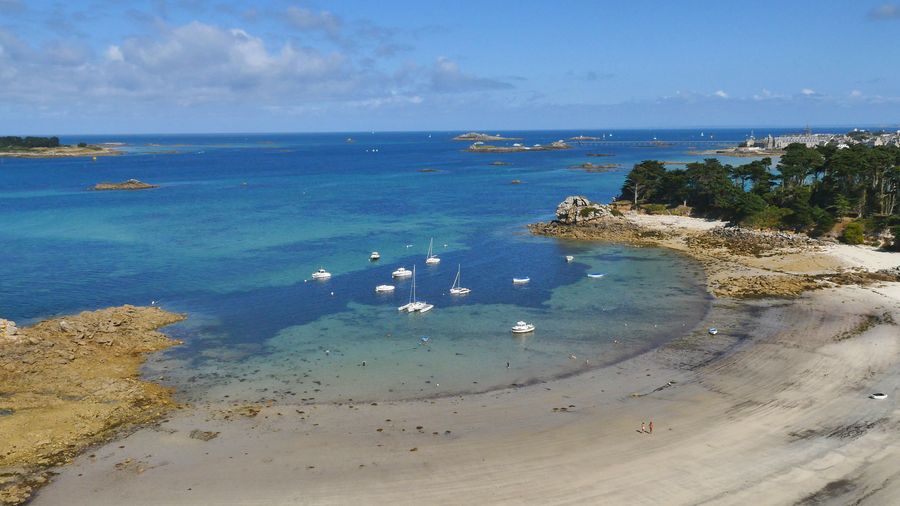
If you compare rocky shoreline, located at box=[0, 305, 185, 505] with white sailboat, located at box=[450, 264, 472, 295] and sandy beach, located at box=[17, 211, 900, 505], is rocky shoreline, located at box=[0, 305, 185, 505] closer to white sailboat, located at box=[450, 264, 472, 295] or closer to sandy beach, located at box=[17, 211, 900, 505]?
sandy beach, located at box=[17, 211, 900, 505]

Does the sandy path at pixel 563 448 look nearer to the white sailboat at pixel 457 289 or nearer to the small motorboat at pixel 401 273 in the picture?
the white sailboat at pixel 457 289

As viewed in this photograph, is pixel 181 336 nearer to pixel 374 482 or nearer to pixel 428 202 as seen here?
pixel 374 482

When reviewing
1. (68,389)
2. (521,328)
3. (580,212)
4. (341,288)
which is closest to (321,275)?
(341,288)

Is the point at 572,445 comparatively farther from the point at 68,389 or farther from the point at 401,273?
the point at 401,273

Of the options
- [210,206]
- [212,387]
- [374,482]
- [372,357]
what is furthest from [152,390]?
[210,206]

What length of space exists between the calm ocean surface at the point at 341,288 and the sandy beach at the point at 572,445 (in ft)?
9.20

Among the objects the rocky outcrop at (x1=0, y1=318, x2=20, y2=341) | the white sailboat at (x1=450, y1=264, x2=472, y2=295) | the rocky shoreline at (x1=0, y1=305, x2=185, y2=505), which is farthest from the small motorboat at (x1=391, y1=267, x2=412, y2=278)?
the rocky outcrop at (x1=0, y1=318, x2=20, y2=341)

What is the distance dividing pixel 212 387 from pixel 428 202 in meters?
71.2

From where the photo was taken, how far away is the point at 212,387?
28484 millimetres

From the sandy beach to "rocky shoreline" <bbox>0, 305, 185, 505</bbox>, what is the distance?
1261 mm

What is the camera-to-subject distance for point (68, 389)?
27.1m

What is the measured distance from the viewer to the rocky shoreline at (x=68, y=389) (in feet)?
71.5

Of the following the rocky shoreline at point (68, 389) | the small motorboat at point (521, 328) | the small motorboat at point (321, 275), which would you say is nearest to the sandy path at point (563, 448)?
the rocky shoreline at point (68, 389)

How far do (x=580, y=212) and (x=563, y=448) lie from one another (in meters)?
49.8
